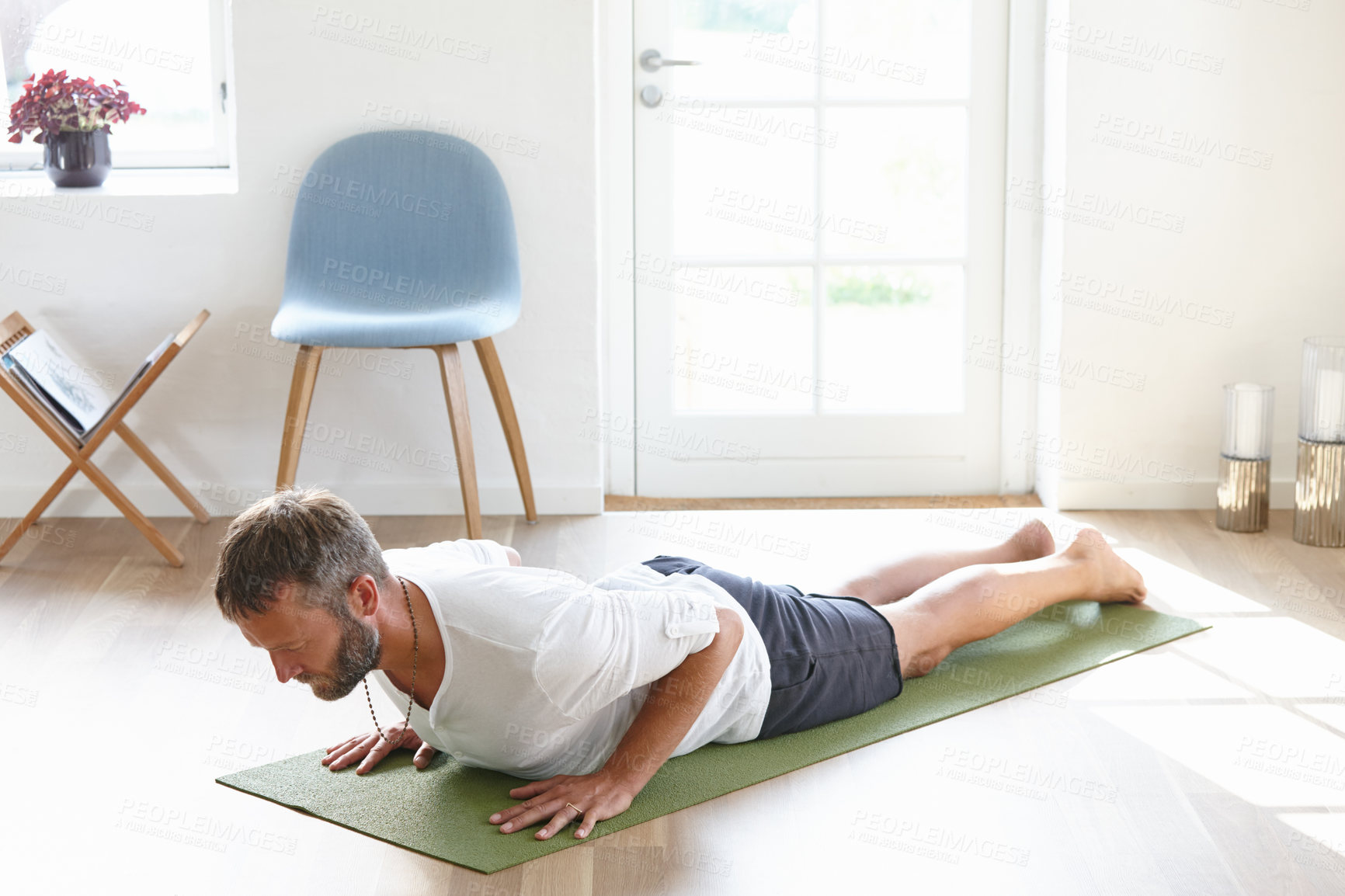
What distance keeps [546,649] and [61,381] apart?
2.08 metres

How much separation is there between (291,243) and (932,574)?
6.00 ft

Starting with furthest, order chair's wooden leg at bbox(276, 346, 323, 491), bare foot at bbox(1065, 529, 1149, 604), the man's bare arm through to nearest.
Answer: chair's wooden leg at bbox(276, 346, 323, 491)
bare foot at bbox(1065, 529, 1149, 604)
the man's bare arm

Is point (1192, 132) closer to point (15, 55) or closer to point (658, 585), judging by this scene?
point (658, 585)

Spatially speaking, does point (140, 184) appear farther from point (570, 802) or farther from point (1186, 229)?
point (1186, 229)

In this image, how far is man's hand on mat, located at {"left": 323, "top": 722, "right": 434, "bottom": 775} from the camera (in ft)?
7.19

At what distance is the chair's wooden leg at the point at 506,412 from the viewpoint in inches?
133

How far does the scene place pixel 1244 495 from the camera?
336cm

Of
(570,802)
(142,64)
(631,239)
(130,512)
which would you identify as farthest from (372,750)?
(142,64)

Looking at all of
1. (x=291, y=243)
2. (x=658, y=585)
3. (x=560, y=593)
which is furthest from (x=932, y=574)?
(x=291, y=243)

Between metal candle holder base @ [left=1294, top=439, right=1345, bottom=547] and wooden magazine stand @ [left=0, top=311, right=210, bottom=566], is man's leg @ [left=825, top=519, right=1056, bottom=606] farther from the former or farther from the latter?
wooden magazine stand @ [left=0, top=311, right=210, bottom=566]

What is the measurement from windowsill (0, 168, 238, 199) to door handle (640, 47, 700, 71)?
1.14 metres

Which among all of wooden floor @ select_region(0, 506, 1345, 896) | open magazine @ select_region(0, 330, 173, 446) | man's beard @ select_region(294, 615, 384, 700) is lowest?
wooden floor @ select_region(0, 506, 1345, 896)

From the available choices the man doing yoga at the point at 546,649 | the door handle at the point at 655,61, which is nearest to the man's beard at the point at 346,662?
the man doing yoga at the point at 546,649

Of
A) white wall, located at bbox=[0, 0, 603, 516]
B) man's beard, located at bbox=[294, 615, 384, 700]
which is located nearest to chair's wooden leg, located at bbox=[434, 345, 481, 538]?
white wall, located at bbox=[0, 0, 603, 516]
